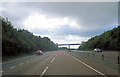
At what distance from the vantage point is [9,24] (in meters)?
37.8

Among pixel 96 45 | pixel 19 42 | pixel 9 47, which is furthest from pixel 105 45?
pixel 9 47

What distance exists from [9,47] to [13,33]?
6555mm

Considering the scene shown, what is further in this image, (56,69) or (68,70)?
(56,69)

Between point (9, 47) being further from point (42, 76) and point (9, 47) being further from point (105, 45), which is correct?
point (105, 45)

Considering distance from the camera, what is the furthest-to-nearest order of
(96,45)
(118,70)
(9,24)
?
(96,45) → (9,24) → (118,70)

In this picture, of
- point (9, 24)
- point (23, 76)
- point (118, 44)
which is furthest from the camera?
point (118, 44)

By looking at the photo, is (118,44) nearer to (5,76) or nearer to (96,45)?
(96,45)

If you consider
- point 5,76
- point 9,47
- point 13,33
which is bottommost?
point 5,76

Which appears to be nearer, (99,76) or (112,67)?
(99,76)

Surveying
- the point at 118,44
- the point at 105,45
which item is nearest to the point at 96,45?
the point at 105,45

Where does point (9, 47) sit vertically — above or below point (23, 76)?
above

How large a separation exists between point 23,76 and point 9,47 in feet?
82.3

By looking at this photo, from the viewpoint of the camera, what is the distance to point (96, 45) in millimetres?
104938

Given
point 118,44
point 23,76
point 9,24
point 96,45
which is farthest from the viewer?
point 96,45
